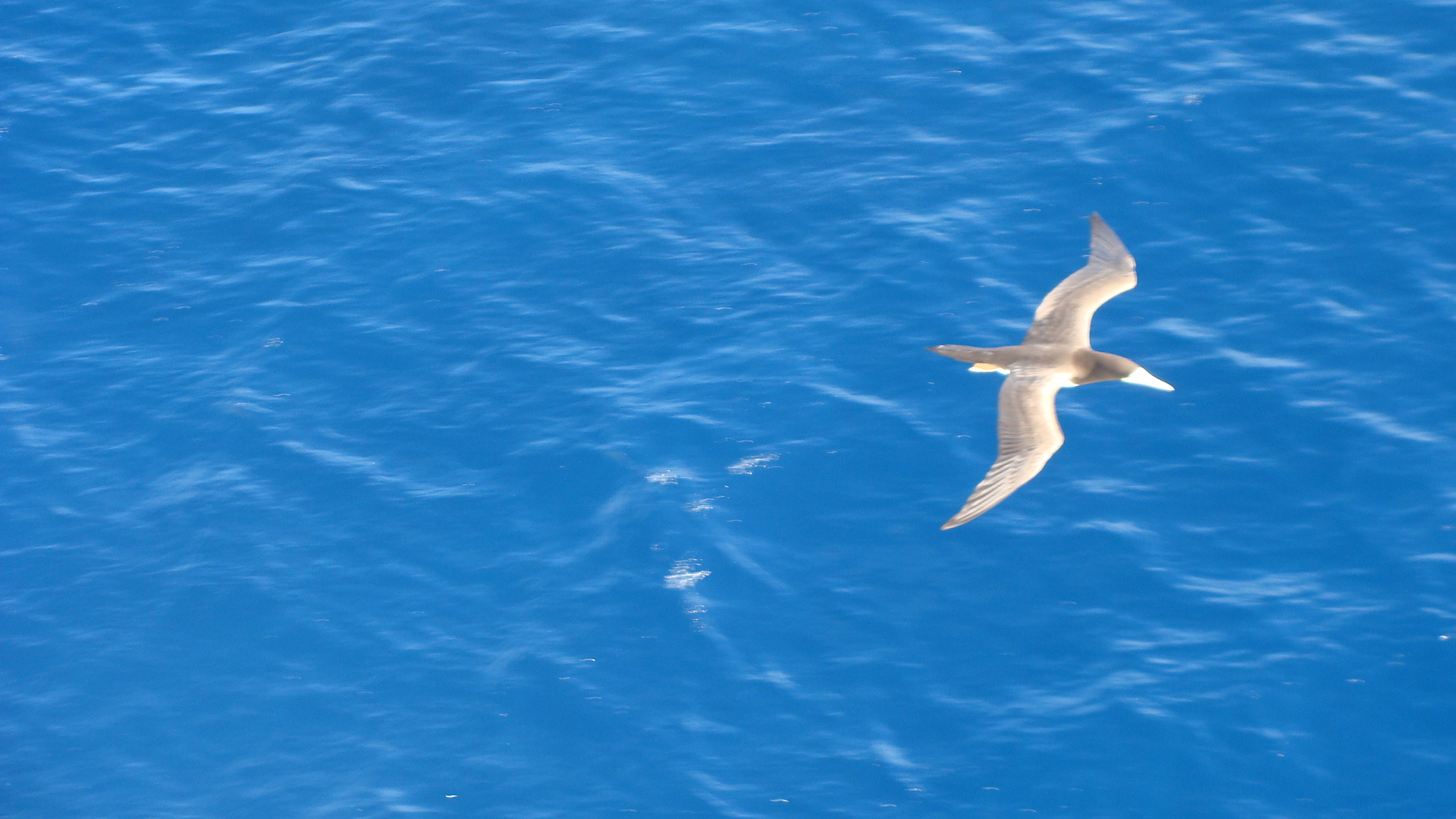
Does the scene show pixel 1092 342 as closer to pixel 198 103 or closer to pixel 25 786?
pixel 25 786

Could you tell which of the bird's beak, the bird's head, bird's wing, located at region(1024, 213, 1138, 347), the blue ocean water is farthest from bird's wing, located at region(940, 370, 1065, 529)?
the blue ocean water

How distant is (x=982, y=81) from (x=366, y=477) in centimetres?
1536

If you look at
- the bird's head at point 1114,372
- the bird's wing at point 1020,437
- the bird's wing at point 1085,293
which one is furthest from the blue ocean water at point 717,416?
the bird's wing at point 1020,437

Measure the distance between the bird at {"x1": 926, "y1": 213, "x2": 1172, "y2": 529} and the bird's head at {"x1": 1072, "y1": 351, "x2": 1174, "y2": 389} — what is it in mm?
11

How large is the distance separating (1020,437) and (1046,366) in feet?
5.63

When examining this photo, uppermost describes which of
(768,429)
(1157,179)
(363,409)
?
(1157,179)

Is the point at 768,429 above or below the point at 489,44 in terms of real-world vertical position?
below

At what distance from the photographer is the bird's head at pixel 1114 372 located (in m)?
21.7

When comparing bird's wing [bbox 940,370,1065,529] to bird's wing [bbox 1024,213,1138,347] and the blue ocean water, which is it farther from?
the blue ocean water

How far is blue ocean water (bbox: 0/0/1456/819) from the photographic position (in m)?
20.1

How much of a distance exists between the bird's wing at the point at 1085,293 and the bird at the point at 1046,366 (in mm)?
12

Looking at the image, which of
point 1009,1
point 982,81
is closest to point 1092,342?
point 982,81

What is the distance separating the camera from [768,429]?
24328 millimetres

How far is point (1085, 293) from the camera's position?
23625mm
